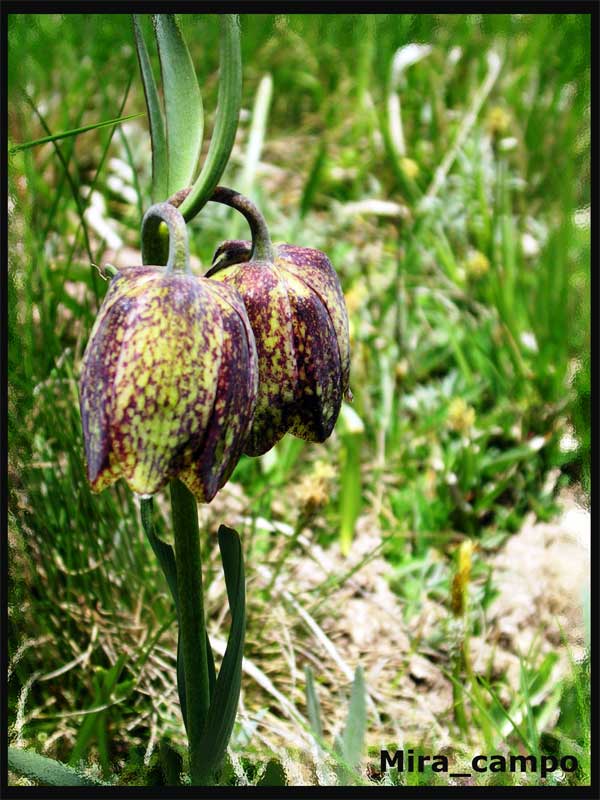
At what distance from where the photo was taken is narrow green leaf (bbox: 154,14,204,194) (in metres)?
0.74

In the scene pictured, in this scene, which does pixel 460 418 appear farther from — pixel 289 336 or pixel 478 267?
pixel 289 336

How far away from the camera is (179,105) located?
75 centimetres

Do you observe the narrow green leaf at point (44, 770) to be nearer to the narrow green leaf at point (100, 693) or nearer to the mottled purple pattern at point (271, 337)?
the narrow green leaf at point (100, 693)

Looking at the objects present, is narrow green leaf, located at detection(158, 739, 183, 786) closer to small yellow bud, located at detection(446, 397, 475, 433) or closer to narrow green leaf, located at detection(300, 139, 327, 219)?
small yellow bud, located at detection(446, 397, 475, 433)

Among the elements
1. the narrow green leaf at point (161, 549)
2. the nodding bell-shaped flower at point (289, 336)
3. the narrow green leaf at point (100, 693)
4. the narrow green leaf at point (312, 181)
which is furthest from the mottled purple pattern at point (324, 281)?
the narrow green leaf at point (312, 181)

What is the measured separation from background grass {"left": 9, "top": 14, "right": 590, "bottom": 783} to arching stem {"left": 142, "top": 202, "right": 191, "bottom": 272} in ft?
0.91

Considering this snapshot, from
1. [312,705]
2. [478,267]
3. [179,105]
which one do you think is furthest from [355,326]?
[179,105]

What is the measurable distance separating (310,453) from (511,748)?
0.65 meters

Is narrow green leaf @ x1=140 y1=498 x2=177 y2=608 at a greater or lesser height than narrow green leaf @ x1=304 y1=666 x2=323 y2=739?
greater

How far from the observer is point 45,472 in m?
1.11

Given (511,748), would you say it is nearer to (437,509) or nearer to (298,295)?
(437,509)

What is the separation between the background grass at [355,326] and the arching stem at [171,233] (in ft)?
0.91

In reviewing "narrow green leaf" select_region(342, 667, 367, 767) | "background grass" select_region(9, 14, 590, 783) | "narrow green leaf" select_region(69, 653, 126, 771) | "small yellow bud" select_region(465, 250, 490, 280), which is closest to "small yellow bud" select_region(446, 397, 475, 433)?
"background grass" select_region(9, 14, 590, 783)

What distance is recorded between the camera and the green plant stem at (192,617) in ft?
2.46
